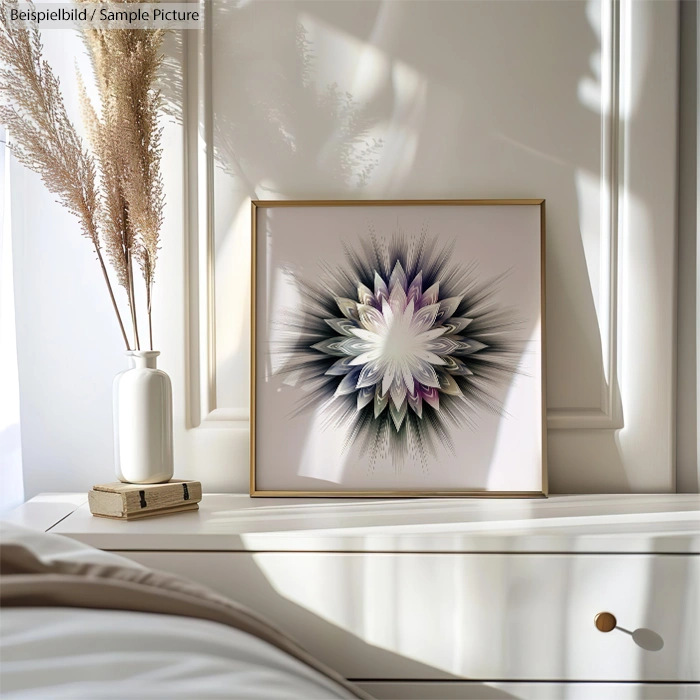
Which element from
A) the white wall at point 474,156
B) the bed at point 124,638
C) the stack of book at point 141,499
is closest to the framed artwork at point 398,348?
the white wall at point 474,156

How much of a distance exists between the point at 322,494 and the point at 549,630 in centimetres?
50

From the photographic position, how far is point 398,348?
1338 mm

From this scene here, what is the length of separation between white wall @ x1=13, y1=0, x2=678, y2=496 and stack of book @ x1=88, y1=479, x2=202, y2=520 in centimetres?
21

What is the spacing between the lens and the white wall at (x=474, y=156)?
1368mm

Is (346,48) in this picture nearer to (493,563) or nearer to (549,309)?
(549,309)

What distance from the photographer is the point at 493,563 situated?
3.29 ft

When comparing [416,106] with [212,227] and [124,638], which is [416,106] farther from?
[124,638]

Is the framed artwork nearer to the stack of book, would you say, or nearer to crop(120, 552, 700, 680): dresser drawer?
the stack of book

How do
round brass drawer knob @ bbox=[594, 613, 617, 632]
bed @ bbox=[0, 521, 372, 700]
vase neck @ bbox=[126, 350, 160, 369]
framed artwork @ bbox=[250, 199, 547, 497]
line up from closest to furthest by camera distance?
bed @ bbox=[0, 521, 372, 700] < round brass drawer knob @ bbox=[594, 613, 617, 632] < vase neck @ bbox=[126, 350, 160, 369] < framed artwork @ bbox=[250, 199, 547, 497]

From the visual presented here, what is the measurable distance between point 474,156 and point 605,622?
0.93m

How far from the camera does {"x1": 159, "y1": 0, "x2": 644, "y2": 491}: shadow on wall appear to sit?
4.49ft

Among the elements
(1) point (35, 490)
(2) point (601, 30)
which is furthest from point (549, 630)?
(2) point (601, 30)

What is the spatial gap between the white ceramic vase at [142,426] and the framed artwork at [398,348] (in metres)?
0.20

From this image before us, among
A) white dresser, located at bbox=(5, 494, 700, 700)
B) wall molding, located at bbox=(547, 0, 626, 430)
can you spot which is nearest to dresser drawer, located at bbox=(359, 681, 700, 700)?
white dresser, located at bbox=(5, 494, 700, 700)
